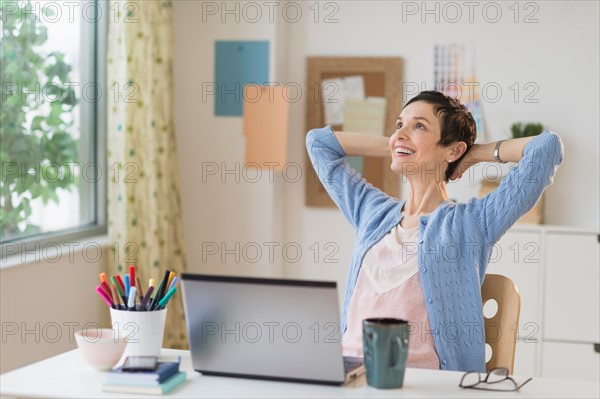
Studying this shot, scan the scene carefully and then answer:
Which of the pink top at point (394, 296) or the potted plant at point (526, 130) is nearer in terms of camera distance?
the pink top at point (394, 296)

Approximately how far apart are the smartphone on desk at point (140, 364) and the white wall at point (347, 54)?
2487 mm

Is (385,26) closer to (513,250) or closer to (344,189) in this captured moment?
(513,250)

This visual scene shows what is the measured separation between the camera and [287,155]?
13.8 ft

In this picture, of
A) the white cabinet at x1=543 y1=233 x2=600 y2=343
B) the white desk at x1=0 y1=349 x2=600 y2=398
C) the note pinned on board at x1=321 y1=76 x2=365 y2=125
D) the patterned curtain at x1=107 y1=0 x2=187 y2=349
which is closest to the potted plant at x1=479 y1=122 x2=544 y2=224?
the white cabinet at x1=543 y1=233 x2=600 y2=343

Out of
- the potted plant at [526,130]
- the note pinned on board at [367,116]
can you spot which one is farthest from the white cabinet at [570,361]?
the note pinned on board at [367,116]

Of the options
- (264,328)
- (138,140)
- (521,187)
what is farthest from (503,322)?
(138,140)

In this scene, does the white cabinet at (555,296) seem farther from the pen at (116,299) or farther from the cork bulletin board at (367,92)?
the pen at (116,299)

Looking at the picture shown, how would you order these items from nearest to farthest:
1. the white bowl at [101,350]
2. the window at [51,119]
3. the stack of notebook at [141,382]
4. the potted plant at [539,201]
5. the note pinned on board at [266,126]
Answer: the stack of notebook at [141,382]
the white bowl at [101,350]
the window at [51,119]
the potted plant at [539,201]
the note pinned on board at [266,126]

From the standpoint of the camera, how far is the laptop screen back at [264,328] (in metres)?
1.57

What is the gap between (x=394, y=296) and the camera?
2121mm

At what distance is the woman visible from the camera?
2086 millimetres

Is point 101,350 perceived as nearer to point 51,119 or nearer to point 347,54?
point 51,119

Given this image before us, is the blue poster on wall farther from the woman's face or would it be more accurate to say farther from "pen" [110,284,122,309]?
"pen" [110,284,122,309]

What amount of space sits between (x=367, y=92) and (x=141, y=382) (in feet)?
8.89
